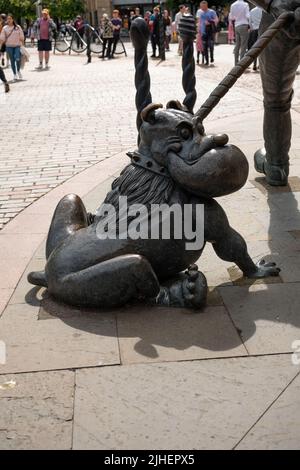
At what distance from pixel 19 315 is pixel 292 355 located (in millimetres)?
1571

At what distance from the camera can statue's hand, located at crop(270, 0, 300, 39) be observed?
147 inches

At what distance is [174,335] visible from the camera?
122 inches

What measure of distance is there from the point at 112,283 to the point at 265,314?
89 cm

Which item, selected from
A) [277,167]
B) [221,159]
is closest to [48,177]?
[277,167]

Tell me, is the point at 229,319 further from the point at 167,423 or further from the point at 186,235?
the point at 167,423

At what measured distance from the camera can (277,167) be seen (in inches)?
225

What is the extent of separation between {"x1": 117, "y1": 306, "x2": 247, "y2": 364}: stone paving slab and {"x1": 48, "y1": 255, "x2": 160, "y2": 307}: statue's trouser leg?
0.14m

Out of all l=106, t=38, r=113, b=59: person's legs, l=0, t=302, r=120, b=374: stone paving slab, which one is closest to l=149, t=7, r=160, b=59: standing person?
l=106, t=38, r=113, b=59: person's legs

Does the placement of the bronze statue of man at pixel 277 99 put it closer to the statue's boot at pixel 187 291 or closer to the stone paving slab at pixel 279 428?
the statue's boot at pixel 187 291

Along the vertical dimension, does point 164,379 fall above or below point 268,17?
below

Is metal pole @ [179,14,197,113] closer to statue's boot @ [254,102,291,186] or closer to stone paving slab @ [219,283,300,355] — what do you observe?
stone paving slab @ [219,283,300,355]

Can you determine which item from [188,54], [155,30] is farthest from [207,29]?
[188,54]

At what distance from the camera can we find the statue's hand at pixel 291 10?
372 centimetres

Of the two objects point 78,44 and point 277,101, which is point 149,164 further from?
point 78,44
